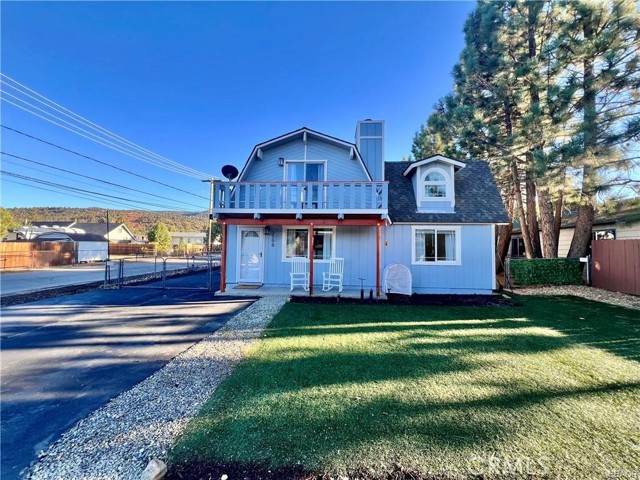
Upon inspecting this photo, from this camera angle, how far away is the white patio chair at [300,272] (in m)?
9.87

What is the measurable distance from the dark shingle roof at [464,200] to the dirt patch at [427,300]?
2912 millimetres

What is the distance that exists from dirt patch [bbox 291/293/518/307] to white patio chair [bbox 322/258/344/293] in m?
1.01

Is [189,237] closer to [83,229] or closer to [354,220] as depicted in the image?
[83,229]

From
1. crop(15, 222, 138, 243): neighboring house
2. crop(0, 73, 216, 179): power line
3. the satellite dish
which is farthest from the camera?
crop(15, 222, 138, 243): neighboring house

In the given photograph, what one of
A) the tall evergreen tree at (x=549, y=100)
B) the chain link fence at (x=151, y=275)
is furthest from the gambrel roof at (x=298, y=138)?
the tall evergreen tree at (x=549, y=100)

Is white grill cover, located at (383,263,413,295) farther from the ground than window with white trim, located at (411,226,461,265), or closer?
closer

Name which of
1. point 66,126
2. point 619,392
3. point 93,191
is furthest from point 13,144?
point 619,392

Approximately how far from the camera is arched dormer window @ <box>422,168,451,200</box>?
34.5 ft

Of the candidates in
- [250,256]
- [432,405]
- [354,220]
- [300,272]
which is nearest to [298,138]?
[354,220]

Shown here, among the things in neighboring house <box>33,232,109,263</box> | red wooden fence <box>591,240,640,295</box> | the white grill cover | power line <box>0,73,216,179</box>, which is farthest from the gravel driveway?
neighboring house <box>33,232,109,263</box>

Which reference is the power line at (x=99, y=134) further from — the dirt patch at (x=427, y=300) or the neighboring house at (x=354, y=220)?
the dirt patch at (x=427, y=300)

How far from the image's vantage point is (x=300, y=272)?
10273 mm

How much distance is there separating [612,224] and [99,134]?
34.5 meters

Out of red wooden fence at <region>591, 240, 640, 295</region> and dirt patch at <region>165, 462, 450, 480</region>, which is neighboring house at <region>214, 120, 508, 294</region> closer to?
red wooden fence at <region>591, 240, 640, 295</region>
